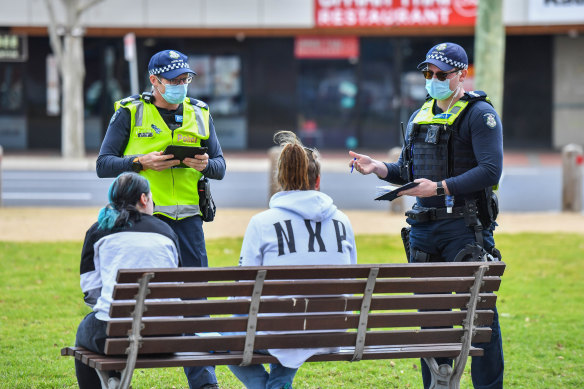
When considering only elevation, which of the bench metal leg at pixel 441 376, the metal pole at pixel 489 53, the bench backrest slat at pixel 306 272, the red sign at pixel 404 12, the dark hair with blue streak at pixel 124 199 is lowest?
the bench metal leg at pixel 441 376

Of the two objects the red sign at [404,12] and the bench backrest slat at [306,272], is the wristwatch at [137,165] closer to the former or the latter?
the bench backrest slat at [306,272]

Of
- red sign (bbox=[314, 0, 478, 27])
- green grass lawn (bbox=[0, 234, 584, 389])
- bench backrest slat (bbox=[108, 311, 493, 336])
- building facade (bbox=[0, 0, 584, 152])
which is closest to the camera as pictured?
bench backrest slat (bbox=[108, 311, 493, 336])

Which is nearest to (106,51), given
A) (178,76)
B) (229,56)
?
(229,56)

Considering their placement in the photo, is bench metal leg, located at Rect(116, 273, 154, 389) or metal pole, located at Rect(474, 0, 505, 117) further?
metal pole, located at Rect(474, 0, 505, 117)

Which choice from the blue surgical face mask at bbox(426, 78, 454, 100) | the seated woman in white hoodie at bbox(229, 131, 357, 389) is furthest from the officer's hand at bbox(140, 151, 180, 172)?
the blue surgical face mask at bbox(426, 78, 454, 100)

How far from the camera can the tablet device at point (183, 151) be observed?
517 cm

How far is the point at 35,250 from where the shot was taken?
1059 cm

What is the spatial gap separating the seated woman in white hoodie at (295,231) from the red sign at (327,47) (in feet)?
70.4

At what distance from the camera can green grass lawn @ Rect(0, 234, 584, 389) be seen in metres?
6.00

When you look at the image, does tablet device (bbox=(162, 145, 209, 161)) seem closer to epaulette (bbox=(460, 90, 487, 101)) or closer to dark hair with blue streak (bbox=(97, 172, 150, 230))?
dark hair with blue streak (bbox=(97, 172, 150, 230))

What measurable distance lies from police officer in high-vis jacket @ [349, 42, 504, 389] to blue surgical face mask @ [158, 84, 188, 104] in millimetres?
1068

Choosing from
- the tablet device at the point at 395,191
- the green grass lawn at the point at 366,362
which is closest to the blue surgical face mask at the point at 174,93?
the tablet device at the point at 395,191

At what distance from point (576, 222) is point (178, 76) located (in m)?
9.24

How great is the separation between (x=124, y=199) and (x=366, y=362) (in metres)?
2.68
